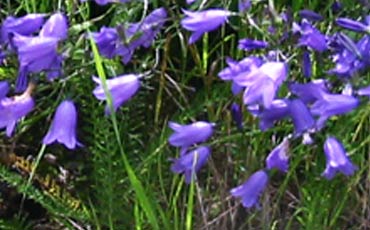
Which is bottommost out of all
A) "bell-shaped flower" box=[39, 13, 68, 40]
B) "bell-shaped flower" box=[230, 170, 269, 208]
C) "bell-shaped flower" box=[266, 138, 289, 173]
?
"bell-shaped flower" box=[230, 170, 269, 208]

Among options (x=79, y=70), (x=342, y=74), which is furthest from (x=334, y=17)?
(x=79, y=70)

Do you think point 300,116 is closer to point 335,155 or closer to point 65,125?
point 335,155

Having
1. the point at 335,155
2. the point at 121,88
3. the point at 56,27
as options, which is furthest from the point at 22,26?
the point at 335,155

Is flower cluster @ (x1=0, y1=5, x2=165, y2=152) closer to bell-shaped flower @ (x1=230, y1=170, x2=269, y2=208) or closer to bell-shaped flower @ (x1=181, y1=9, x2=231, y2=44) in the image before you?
bell-shaped flower @ (x1=181, y1=9, x2=231, y2=44)

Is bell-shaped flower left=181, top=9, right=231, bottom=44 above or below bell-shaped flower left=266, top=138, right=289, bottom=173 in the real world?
above

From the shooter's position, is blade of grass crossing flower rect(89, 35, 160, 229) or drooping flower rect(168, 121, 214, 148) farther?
drooping flower rect(168, 121, 214, 148)

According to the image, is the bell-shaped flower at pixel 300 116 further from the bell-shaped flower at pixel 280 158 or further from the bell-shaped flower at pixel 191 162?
the bell-shaped flower at pixel 191 162

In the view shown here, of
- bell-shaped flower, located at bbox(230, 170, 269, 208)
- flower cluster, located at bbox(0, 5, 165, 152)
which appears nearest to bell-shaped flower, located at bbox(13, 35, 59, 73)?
flower cluster, located at bbox(0, 5, 165, 152)
